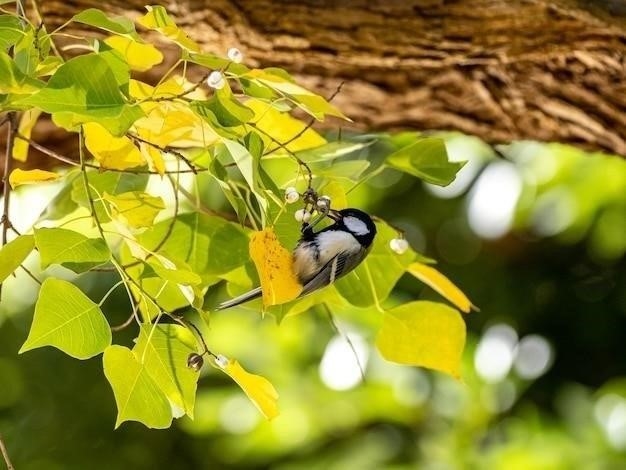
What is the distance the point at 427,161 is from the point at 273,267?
5.0 inches

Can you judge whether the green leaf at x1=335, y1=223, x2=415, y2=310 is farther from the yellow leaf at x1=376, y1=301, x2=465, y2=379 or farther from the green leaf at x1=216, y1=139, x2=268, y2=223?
the green leaf at x1=216, y1=139, x2=268, y2=223

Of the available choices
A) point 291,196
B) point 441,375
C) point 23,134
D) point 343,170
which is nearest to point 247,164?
point 291,196

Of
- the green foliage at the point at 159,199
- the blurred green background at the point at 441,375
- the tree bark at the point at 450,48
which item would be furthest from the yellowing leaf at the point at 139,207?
the blurred green background at the point at 441,375

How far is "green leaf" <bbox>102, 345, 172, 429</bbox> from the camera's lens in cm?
44

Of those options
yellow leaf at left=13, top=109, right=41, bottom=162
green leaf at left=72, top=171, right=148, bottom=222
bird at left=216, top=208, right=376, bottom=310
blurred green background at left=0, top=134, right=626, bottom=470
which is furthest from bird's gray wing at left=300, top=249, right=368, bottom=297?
blurred green background at left=0, top=134, right=626, bottom=470

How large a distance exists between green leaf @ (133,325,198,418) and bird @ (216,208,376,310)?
23mm

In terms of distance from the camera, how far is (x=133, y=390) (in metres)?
0.45

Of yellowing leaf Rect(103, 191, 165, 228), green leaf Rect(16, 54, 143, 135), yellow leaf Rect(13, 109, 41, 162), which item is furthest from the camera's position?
yellow leaf Rect(13, 109, 41, 162)

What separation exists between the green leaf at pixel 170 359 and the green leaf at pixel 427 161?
13 centimetres

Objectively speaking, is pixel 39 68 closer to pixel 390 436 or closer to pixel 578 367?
pixel 390 436

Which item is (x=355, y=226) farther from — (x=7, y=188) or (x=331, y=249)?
(x=7, y=188)

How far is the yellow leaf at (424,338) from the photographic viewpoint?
0.54 meters

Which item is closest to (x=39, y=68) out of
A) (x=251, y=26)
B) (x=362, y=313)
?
(x=251, y=26)

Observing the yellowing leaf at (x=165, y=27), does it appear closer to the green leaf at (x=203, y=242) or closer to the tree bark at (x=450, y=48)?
the green leaf at (x=203, y=242)
